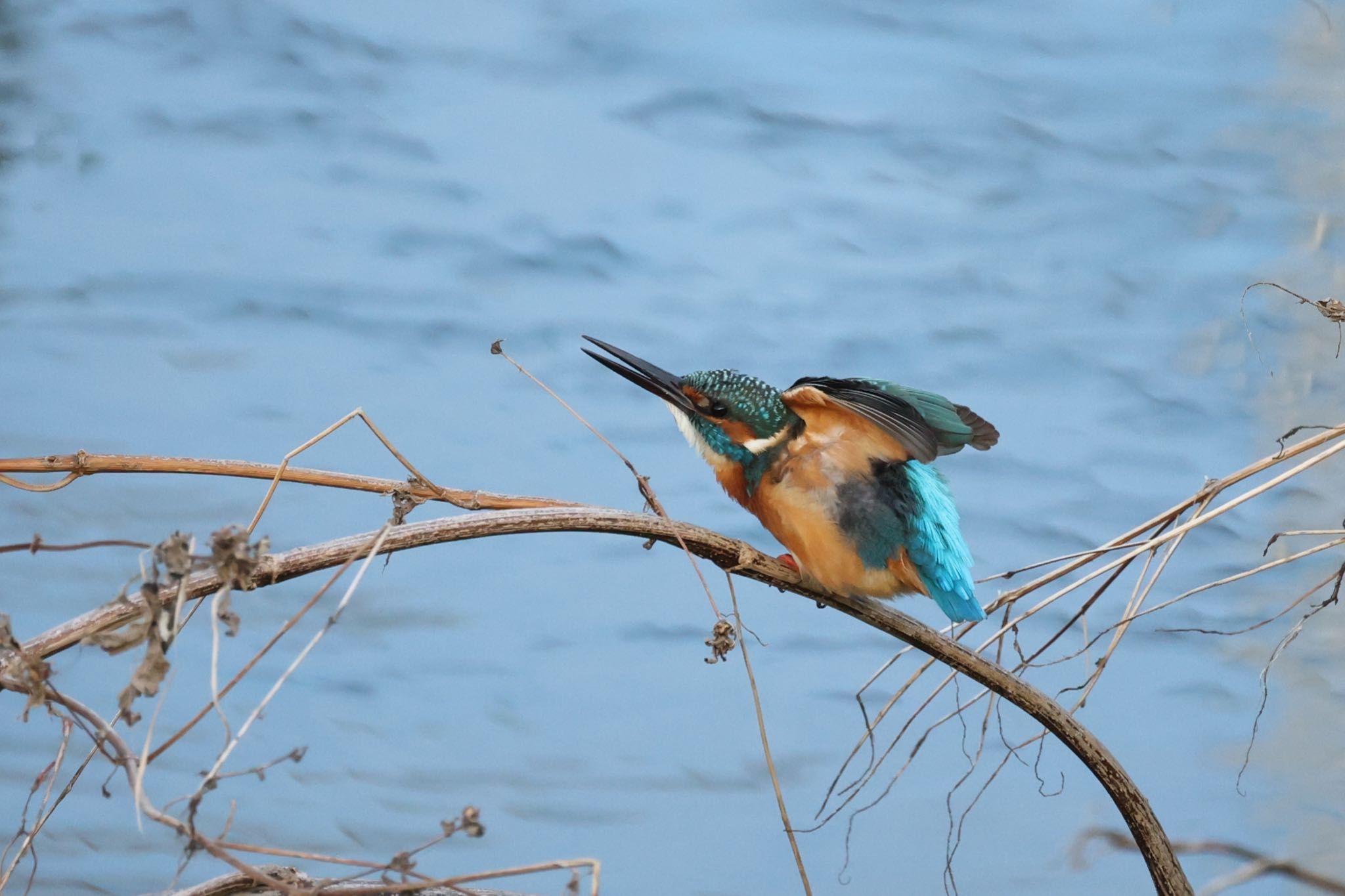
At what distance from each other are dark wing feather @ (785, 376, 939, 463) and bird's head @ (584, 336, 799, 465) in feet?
0.34

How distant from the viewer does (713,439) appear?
1.18 m

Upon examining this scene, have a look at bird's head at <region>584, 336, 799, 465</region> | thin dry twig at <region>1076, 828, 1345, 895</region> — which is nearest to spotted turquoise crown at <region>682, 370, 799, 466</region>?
bird's head at <region>584, 336, 799, 465</region>

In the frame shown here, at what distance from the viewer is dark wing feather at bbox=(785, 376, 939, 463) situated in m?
1.04

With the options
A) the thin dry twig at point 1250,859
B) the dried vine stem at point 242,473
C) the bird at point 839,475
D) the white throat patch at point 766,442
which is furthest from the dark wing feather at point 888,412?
the thin dry twig at point 1250,859

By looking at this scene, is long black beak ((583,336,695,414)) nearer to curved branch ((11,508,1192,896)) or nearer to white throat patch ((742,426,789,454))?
white throat patch ((742,426,789,454))

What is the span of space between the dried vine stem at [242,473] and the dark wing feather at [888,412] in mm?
312

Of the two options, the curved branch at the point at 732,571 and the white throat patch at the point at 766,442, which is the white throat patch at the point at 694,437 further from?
the curved branch at the point at 732,571

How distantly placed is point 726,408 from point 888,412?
18 centimetres

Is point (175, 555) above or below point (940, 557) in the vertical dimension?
above

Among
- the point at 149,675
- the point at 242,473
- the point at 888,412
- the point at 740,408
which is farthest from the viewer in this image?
the point at 740,408

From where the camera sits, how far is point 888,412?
1.05m

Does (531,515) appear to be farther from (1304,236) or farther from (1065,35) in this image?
(1304,236)

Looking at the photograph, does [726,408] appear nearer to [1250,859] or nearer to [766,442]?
[766,442]

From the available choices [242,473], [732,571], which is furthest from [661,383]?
[242,473]
